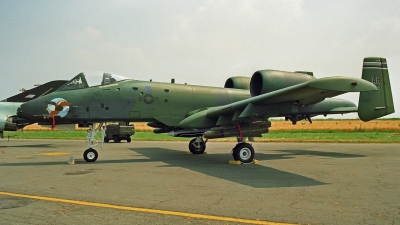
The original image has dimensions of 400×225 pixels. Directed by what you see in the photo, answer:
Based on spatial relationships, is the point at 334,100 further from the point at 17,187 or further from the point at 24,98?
the point at 24,98

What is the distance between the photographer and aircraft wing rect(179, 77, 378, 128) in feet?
28.3

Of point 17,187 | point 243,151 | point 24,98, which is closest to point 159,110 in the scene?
point 243,151

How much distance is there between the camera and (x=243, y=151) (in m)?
12.6

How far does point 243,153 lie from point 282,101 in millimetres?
2615

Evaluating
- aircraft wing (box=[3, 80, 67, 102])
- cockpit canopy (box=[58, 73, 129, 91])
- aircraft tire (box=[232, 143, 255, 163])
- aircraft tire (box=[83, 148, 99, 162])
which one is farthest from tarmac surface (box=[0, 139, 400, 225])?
aircraft wing (box=[3, 80, 67, 102])

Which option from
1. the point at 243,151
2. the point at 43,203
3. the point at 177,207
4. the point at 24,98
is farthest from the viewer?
Answer: the point at 24,98

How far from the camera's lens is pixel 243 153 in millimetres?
12578

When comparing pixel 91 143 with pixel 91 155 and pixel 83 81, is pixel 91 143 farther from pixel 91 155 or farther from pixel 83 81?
pixel 83 81

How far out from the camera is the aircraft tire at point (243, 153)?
12.5 metres

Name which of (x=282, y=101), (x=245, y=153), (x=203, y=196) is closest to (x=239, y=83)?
(x=245, y=153)

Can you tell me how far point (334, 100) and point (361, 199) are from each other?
10.2m

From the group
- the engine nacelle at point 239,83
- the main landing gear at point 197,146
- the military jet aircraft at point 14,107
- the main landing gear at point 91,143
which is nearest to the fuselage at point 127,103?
the main landing gear at point 91,143

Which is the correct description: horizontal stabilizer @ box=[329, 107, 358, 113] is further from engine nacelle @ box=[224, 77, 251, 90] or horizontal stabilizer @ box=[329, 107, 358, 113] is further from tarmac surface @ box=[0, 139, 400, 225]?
tarmac surface @ box=[0, 139, 400, 225]

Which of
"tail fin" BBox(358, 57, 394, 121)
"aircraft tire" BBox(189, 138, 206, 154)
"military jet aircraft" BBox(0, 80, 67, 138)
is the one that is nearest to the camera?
"tail fin" BBox(358, 57, 394, 121)
